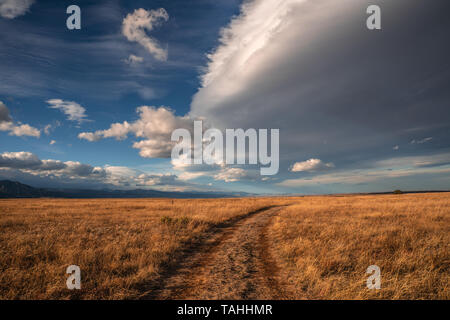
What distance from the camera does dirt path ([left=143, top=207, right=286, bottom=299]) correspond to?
19.5ft

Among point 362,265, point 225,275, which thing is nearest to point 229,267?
point 225,275

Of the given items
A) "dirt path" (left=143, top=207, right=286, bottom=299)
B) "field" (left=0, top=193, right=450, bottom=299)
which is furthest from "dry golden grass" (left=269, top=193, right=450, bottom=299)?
"dirt path" (left=143, top=207, right=286, bottom=299)

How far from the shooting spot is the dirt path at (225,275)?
594cm

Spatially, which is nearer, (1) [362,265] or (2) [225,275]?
(2) [225,275]

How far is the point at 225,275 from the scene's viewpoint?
23.5ft

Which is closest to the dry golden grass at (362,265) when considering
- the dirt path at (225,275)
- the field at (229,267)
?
the field at (229,267)

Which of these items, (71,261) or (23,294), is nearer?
(23,294)

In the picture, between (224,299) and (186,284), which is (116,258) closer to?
(186,284)

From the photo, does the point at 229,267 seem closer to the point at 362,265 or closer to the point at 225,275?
the point at 225,275

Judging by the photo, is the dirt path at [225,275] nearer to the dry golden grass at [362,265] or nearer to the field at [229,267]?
the field at [229,267]

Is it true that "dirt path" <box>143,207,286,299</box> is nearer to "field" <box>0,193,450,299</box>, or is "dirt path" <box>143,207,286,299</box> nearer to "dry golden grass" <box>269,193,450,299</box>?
"field" <box>0,193,450,299</box>

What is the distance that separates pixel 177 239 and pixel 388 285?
9.60 meters
